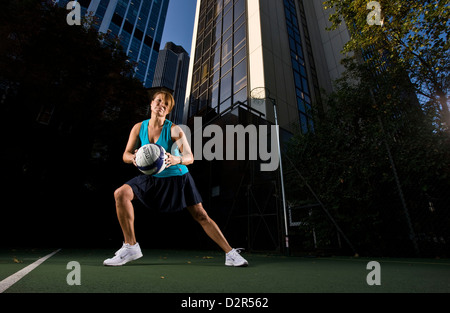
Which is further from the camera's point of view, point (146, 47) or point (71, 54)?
point (146, 47)

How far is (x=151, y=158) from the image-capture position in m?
2.36

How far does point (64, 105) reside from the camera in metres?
9.42

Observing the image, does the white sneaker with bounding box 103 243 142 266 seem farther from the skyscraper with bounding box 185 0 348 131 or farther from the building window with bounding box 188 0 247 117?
the building window with bounding box 188 0 247 117

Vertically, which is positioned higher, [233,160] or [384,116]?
[384,116]

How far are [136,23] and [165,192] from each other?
96075 mm

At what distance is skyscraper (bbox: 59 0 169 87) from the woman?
6497cm

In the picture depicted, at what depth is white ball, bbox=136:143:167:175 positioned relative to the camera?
2.36 metres

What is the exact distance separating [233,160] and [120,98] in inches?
277

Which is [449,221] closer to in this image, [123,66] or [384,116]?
[384,116]

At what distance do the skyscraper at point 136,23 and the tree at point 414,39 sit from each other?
204ft

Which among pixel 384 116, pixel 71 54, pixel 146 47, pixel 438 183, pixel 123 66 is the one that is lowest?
pixel 438 183

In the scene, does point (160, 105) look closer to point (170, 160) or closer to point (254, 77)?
point (170, 160)

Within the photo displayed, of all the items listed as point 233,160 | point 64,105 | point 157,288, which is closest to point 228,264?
point 157,288
